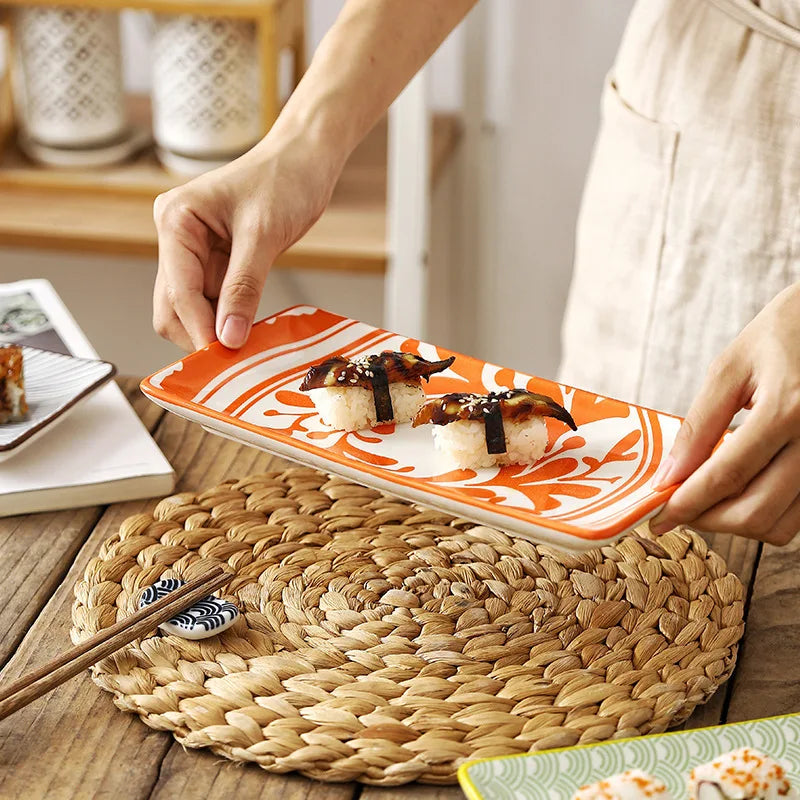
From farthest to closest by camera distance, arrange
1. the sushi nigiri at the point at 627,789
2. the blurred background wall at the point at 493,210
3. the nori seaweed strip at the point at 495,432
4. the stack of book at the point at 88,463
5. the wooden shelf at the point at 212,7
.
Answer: the blurred background wall at the point at 493,210 < the wooden shelf at the point at 212,7 < the stack of book at the point at 88,463 < the nori seaweed strip at the point at 495,432 < the sushi nigiri at the point at 627,789

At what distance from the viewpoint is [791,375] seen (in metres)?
0.85

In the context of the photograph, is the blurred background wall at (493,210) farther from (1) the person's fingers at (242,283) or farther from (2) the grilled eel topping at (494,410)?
(2) the grilled eel topping at (494,410)

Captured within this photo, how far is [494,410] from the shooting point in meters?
0.96

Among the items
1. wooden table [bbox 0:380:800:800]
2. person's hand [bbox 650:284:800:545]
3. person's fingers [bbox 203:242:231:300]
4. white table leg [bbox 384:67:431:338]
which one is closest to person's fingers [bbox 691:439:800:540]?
person's hand [bbox 650:284:800:545]

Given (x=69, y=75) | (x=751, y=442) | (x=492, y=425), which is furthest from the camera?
(x=69, y=75)

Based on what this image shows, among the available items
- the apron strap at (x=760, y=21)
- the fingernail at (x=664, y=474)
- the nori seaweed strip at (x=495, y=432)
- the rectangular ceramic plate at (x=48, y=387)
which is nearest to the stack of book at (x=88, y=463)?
the rectangular ceramic plate at (x=48, y=387)

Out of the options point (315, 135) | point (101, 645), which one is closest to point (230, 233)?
point (315, 135)

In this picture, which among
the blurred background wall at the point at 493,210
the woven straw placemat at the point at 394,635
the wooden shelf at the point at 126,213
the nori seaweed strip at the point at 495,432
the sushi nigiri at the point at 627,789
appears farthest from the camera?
the blurred background wall at the point at 493,210

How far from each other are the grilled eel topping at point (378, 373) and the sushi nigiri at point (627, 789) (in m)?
0.40

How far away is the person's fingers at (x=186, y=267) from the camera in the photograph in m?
1.14

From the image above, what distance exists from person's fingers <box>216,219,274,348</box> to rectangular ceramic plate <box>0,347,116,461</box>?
0.15m

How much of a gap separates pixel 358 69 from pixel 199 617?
65cm

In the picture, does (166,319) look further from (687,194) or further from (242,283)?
(687,194)

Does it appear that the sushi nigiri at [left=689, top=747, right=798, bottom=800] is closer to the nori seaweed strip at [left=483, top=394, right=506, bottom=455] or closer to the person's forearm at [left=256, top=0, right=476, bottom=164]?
the nori seaweed strip at [left=483, top=394, right=506, bottom=455]
